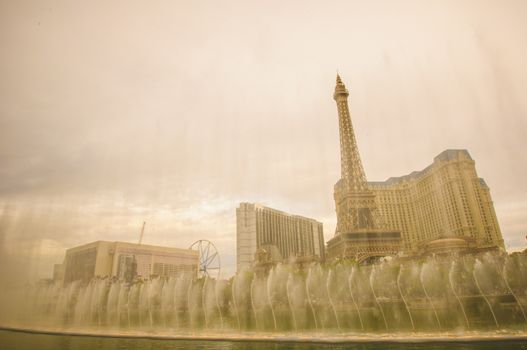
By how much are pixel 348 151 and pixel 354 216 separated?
74.2 feet

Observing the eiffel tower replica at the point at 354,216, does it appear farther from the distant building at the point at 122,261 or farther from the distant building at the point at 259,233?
the distant building at the point at 122,261

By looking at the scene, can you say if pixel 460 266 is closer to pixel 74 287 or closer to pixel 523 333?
pixel 523 333

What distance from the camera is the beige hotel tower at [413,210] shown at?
96.7 meters

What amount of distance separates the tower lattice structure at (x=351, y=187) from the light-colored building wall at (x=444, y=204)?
17.4 metres

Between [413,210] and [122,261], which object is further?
[413,210]

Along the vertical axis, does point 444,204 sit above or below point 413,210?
below

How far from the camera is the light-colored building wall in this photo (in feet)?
404

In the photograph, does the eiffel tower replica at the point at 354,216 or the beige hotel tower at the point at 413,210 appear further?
the beige hotel tower at the point at 413,210

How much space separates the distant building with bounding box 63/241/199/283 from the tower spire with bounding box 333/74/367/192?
10547cm

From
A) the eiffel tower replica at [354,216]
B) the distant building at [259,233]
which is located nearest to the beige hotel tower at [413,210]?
the eiffel tower replica at [354,216]

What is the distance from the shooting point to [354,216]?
10531 cm


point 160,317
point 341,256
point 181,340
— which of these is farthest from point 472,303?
point 341,256

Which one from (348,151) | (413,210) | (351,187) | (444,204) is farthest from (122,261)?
(444,204)

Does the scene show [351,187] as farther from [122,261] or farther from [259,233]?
[122,261]
